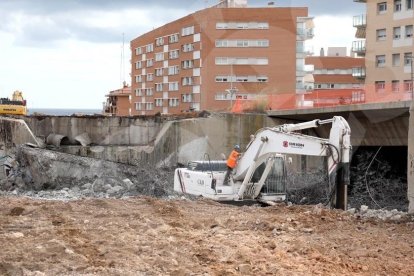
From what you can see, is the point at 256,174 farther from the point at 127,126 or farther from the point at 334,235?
the point at 127,126

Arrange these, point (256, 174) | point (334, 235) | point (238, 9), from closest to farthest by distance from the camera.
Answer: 1. point (334, 235)
2. point (256, 174)
3. point (238, 9)

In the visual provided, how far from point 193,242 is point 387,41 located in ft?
172

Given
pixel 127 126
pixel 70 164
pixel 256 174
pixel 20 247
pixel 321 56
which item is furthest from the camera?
pixel 321 56

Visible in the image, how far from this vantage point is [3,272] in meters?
6.88

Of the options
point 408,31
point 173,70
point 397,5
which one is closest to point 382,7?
point 397,5

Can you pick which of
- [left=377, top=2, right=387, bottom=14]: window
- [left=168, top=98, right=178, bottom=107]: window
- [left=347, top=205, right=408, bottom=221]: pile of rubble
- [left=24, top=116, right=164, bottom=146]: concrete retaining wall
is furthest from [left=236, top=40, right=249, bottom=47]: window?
[left=347, top=205, right=408, bottom=221]: pile of rubble

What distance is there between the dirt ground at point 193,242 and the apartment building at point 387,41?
43600 millimetres

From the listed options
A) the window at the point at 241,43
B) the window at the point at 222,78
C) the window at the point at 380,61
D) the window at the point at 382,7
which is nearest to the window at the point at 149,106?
the window at the point at 222,78

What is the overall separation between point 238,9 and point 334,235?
7000cm

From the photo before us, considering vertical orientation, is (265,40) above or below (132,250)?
above

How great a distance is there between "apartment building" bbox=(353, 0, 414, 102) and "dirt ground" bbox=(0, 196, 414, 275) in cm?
4360

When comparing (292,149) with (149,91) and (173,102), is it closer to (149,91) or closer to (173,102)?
(173,102)

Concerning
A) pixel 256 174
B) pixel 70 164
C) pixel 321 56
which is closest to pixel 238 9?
pixel 321 56

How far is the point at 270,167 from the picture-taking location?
60.4 ft
